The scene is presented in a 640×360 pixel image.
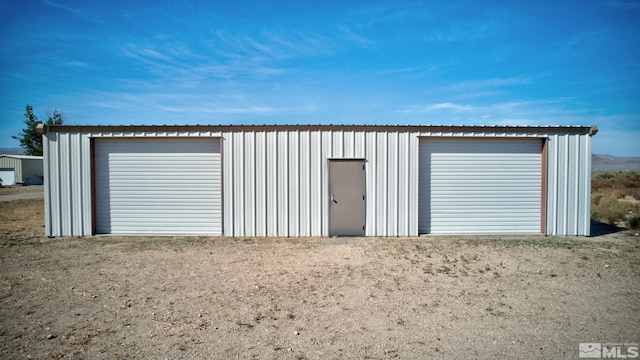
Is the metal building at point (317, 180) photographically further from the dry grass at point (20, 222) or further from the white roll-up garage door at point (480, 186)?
the dry grass at point (20, 222)

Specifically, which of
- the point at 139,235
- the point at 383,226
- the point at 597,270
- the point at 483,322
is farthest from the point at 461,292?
the point at 139,235

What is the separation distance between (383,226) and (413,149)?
101 inches

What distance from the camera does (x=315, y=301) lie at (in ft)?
18.0

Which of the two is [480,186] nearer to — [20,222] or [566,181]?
[566,181]

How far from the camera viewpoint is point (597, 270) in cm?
721

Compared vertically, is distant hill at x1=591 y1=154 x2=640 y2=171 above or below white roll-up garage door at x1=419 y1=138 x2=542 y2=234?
above

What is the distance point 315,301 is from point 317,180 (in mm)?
5713

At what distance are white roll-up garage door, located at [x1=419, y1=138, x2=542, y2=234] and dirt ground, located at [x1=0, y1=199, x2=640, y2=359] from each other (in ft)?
6.30

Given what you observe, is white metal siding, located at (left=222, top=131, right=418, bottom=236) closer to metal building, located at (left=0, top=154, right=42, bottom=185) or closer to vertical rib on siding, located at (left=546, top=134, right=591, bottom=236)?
vertical rib on siding, located at (left=546, top=134, right=591, bottom=236)

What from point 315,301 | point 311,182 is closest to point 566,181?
point 311,182

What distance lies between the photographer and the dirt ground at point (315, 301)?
409 centimetres

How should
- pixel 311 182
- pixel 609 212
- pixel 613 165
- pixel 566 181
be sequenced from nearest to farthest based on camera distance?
pixel 311 182 → pixel 566 181 → pixel 609 212 → pixel 613 165

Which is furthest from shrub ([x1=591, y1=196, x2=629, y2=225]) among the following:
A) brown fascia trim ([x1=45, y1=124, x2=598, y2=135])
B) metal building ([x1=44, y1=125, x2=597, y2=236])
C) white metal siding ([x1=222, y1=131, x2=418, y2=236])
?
white metal siding ([x1=222, y1=131, x2=418, y2=236])

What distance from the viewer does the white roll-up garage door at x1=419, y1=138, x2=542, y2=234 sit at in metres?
11.2
